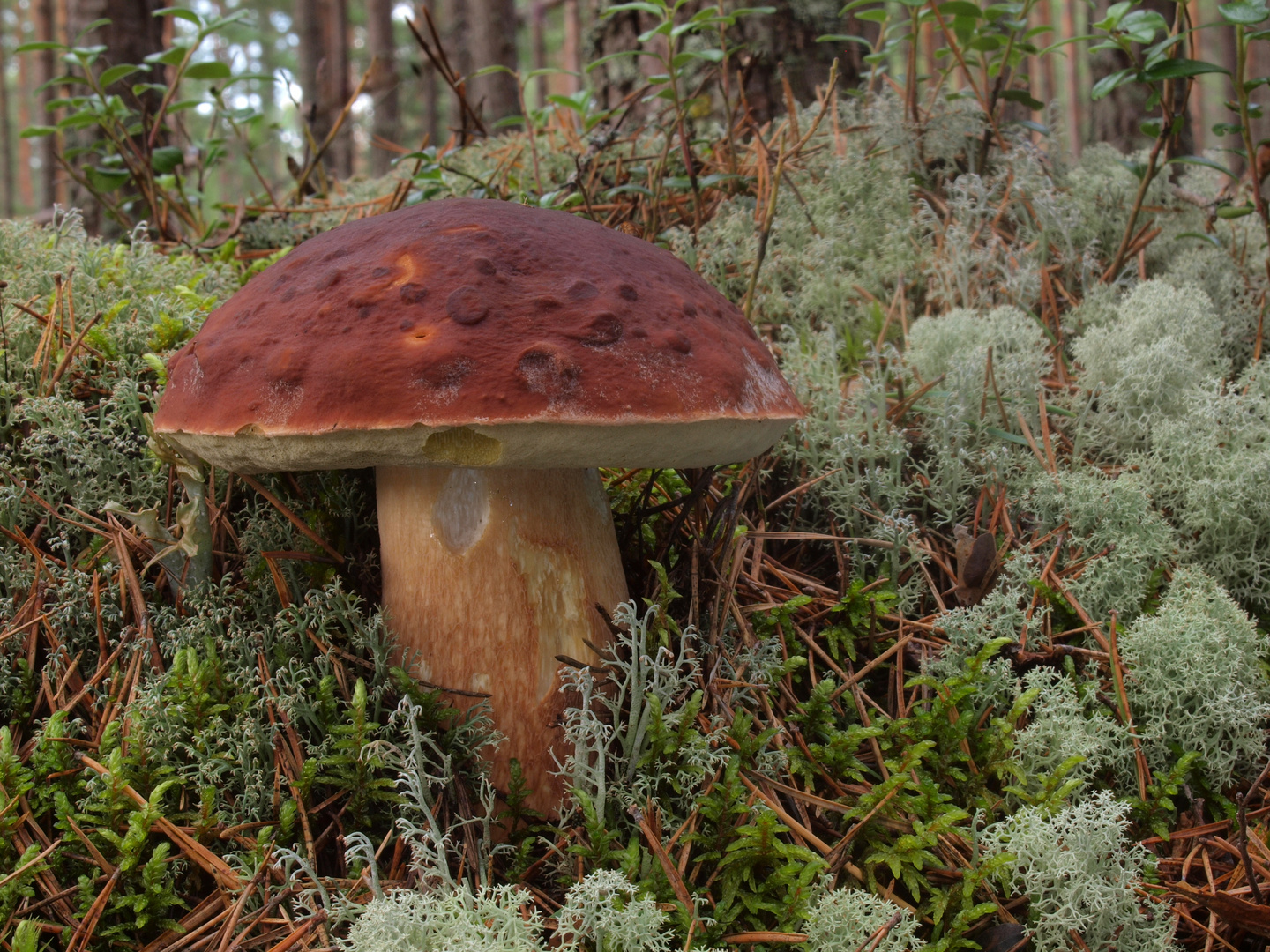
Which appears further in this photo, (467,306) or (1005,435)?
(1005,435)

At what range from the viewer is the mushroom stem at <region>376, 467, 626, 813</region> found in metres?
1.55

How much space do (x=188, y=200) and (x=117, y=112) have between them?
520mm

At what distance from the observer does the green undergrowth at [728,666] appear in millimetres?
1389

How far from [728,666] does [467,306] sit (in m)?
0.95

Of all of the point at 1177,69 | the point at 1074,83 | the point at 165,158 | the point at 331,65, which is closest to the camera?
the point at 1177,69

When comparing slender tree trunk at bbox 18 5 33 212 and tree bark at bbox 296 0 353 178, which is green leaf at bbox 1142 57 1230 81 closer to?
tree bark at bbox 296 0 353 178

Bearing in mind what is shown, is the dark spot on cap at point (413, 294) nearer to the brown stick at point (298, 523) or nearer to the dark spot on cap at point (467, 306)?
the dark spot on cap at point (467, 306)

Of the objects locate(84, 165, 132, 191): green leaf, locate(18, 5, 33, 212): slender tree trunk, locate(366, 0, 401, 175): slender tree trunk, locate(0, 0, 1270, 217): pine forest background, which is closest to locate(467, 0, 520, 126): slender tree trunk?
locate(0, 0, 1270, 217): pine forest background

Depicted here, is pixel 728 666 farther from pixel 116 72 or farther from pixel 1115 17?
pixel 116 72

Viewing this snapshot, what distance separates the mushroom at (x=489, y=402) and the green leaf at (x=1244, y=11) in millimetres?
1614

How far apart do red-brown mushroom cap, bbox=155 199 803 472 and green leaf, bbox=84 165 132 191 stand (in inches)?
82.0

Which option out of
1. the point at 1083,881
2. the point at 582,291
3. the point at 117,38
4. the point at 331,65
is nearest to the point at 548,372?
the point at 582,291

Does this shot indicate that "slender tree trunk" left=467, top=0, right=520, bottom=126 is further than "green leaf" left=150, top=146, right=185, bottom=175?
Yes

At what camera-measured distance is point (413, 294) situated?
1302mm
